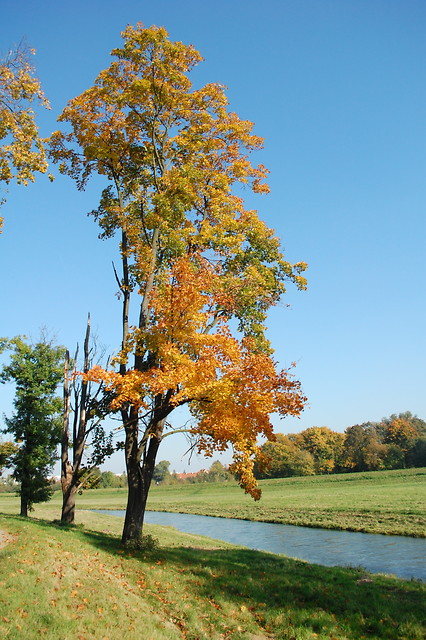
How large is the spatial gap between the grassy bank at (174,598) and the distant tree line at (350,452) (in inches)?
2794

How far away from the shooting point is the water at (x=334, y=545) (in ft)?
62.2

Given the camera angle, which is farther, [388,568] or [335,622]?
[388,568]

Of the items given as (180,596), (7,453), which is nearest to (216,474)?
(7,453)

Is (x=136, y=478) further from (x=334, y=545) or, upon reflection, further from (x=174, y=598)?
(x=334, y=545)

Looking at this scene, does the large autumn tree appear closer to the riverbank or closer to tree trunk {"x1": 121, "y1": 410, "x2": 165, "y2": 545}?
tree trunk {"x1": 121, "y1": 410, "x2": 165, "y2": 545}

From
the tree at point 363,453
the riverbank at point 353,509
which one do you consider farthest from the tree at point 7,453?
the tree at point 363,453

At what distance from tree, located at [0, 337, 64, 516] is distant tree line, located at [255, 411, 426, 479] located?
58.6 m

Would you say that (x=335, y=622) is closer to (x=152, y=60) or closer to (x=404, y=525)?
(x=152, y=60)

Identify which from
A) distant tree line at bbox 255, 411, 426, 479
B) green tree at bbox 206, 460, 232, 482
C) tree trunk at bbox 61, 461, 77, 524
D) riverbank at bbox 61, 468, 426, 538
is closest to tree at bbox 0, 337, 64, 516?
tree trunk at bbox 61, 461, 77, 524

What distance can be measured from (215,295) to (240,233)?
3.37 m

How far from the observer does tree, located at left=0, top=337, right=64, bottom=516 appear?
2920 centimetres

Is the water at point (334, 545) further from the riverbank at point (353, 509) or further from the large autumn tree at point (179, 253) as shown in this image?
the large autumn tree at point (179, 253)

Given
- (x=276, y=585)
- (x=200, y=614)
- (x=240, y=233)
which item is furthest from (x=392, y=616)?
(x=240, y=233)

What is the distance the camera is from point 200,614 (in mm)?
10367
